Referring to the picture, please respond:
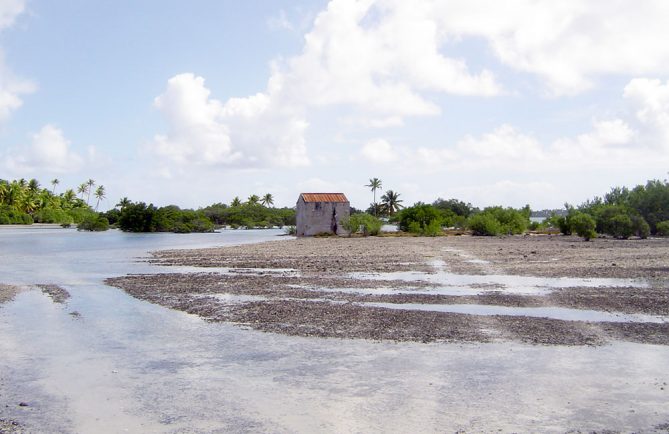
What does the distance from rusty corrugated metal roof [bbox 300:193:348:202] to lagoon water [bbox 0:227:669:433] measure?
214ft

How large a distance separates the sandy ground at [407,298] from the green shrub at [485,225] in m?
43.6

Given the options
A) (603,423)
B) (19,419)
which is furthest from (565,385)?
(19,419)

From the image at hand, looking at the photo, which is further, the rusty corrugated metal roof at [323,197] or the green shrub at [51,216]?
the green shrub at [51,216]

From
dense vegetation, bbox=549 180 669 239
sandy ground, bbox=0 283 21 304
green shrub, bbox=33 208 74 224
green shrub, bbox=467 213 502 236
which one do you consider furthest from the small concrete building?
green shrub, bbox=33 208 74 224

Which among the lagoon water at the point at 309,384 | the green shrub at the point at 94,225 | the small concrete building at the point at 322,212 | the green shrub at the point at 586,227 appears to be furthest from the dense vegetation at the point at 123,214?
the lagoon water at the point at 309,384

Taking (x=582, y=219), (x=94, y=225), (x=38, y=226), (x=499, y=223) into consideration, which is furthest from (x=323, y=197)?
(x=38, y=226)

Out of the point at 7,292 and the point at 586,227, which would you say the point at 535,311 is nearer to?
the point at 7,292

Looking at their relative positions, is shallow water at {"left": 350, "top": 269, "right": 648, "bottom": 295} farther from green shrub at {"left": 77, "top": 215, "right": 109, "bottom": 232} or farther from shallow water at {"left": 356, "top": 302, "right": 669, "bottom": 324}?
green shrub at {"left": 77, "top": 215, "right": 109, "bottom": 232}

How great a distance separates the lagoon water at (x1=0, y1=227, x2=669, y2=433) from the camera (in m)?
8.51

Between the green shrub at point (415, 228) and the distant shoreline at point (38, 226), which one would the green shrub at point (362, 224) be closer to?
the green shrub at point (415, 228)

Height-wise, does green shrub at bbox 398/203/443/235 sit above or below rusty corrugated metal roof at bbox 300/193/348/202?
below

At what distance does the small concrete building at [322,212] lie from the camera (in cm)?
8100

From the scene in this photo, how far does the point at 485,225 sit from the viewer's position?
82.2 m

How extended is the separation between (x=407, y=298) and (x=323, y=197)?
61.9 metres
